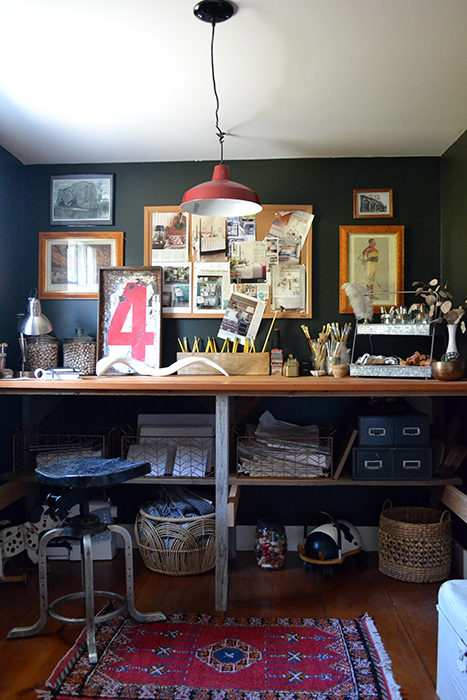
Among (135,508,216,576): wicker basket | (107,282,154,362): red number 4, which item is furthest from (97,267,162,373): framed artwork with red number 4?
(135,508,216,576): wicker basket

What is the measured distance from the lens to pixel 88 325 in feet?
11.7

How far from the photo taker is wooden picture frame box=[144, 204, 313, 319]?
3.46 meters

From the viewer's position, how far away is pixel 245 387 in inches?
104

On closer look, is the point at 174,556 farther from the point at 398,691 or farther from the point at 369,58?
the point at 369,58

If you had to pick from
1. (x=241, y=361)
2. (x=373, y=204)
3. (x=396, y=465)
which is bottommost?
(x=396, y=465)

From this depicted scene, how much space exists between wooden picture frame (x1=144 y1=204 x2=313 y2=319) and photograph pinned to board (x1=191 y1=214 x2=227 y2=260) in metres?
0.02

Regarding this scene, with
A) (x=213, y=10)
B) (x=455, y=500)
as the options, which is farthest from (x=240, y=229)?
(x=455, y=500)

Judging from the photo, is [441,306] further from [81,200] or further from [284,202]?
[81,200]

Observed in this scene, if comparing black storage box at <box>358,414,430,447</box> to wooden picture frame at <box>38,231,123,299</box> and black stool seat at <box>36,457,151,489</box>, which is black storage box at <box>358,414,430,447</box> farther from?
wooden picture frame at <box>38,231,123,299</box>

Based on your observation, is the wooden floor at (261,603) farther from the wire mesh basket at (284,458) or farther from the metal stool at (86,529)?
the wire mesh basket at (284,458)

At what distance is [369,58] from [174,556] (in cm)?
257

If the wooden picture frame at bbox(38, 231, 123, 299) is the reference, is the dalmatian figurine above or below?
below

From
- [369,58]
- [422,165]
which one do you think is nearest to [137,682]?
[369,58]

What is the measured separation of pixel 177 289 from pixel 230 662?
2100 mm
